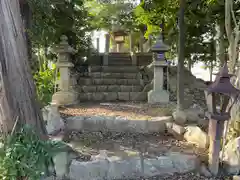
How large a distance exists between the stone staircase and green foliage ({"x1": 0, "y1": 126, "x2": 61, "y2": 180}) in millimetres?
4115

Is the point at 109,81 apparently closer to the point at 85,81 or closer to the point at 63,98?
the point at 85,81

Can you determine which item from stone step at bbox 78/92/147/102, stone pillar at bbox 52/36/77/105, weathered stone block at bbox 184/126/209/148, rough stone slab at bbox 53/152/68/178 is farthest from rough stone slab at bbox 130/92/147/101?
rough stone slab at bbox 53/152/68/178

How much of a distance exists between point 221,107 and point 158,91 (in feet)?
10.6

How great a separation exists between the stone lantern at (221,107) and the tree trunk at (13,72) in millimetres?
1903

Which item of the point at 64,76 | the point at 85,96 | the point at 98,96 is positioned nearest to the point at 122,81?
the point at 98,96

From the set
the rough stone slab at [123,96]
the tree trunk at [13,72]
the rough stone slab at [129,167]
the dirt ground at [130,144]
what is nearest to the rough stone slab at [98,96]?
the rough stone slab at [123,96]

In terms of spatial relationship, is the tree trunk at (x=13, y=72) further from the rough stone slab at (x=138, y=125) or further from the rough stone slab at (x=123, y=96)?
the rough stone slab at (x=123, y=96)

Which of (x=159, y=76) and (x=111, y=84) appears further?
(x=111, y=84)

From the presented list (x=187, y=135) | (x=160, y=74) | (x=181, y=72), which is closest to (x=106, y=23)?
(x=160, y=74)

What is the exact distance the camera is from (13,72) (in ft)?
6.82

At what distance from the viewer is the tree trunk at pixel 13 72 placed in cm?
202

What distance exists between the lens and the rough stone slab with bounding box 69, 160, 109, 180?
258 centimetres

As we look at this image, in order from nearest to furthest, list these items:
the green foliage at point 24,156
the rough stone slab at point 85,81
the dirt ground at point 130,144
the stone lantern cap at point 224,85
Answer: the green foliage at point 24,156
the stone lantern cap at point 224,85
the dirt ground at point 130,144
the rough stone slab at point 85,81

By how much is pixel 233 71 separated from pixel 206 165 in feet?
4.16
